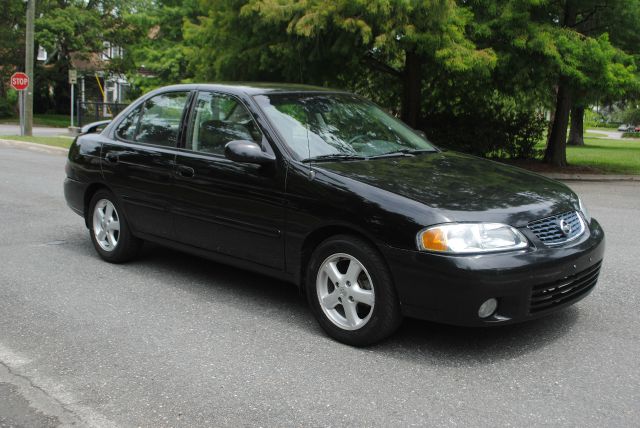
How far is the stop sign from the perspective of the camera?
2478 centimetres

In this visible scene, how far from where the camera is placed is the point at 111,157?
5984 millimetres

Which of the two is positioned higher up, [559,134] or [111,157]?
[559,134]

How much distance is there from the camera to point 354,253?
4105mm

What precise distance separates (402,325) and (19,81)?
78.4 ft

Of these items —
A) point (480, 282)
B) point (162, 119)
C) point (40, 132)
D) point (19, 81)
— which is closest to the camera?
point (480, 282)

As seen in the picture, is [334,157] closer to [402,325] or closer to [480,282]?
[402,325]

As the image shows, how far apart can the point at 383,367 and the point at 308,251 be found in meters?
0.95

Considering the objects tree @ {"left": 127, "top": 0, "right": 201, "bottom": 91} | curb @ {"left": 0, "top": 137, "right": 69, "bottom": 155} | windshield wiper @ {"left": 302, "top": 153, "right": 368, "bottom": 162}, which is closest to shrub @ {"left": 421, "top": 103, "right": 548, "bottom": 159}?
curb @ {"left": 0, "top": 137, "right": 69, "bottom": 155}

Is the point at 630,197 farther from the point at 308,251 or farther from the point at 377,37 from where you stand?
the point at 308,251

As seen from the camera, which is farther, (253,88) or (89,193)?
(89,193)

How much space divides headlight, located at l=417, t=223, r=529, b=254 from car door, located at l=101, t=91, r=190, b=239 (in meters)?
2.37

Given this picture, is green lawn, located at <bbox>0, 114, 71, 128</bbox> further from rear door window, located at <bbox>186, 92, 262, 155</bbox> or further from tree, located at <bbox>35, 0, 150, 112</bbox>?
rear door window, located at <bbox>186, 92, 262, 155</bbox>

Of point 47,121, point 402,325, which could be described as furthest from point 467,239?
point 47,121

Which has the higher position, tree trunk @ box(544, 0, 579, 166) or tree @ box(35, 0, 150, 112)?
tree @ box(35, 0, 150, 112)
